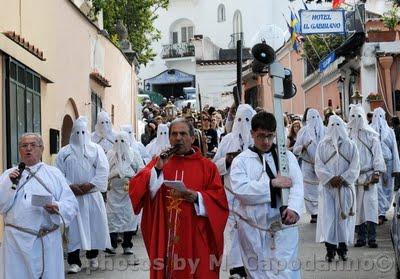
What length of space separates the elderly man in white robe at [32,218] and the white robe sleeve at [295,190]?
211cm

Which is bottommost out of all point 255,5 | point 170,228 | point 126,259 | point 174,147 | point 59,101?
point 126,259

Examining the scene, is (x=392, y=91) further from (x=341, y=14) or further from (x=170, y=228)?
(x=170, y=228)

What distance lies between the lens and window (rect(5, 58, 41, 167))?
→ 40.1 feet

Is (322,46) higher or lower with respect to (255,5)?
lower

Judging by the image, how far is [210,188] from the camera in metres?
7.49

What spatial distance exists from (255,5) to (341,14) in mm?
44127

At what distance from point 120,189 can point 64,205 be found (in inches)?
225

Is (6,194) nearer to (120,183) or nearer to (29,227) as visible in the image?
(29,227)

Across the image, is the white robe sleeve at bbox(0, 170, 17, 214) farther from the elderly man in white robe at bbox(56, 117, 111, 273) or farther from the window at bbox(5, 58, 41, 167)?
the window at bbox(5, 58, 41, 167)

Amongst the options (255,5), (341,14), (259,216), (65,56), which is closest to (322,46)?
(341,14)

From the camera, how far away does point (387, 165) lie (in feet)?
49.6

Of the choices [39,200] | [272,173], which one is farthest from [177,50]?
[272,173]

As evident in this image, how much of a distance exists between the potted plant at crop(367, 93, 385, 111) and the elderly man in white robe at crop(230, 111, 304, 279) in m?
16.7

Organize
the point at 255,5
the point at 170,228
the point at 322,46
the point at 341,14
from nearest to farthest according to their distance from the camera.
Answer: the point at 170,228 < the point at 341,14 < the point at 322,46 < the point at 255,5
